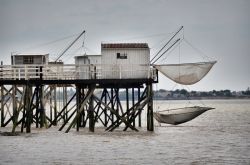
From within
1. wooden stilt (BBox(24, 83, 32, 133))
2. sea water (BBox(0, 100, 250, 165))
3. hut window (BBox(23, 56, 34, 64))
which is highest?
hut window (BBox(23, 56, 34, 64))

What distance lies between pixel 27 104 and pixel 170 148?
12.3 m

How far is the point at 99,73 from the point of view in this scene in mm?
33562

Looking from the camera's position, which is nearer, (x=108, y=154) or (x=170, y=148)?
(x=108, y=154)

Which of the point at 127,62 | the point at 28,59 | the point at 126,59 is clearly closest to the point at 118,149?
the point at 127,62

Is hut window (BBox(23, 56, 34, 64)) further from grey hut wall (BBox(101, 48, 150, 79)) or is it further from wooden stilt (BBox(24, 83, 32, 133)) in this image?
grey hut wall (BBox(101, 48, 150, 79))

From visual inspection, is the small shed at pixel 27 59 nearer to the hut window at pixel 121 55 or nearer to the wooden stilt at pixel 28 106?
the wooden stilt at pixel 28 106

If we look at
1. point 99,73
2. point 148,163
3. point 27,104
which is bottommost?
point 148,163

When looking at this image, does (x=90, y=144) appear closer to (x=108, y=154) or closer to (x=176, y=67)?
(x=108, y=154)

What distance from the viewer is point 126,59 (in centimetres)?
3312

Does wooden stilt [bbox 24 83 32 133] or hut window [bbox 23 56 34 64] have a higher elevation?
hut window [bbox 23 56 34 64]

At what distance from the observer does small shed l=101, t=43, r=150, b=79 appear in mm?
32969

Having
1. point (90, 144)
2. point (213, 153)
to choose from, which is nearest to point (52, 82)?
point (90, 144)

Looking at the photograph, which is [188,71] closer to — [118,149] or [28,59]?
→ [118,149]

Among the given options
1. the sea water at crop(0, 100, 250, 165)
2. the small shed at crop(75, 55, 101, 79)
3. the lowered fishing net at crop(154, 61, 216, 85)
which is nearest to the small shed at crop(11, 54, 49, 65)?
the small shed at crop(75, 55, 101, 79)
